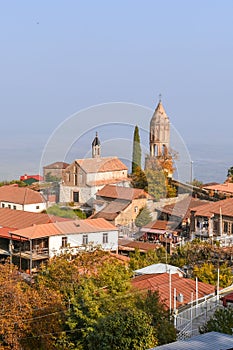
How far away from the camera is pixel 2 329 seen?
27.4 feet

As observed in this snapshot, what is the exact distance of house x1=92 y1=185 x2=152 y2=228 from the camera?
1300 cm

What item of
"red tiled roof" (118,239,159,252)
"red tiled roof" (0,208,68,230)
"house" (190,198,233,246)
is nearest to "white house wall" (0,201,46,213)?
"red tiled roof" (0,208,68,230)

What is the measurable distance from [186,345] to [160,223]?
37.4 ft

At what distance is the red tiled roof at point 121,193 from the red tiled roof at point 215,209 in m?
5.43

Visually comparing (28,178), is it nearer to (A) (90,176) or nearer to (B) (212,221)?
(B) (212,221)

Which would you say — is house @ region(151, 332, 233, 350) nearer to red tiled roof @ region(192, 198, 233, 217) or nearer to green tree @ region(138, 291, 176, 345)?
green tree @ region(138, 291, 176, 345)

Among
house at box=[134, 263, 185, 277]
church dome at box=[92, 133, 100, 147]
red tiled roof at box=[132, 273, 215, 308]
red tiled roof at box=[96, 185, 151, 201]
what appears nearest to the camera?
red tiled roof at box=[132, 273, 215, 308]

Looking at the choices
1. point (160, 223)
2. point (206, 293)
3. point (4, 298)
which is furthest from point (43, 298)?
point (160, 223)

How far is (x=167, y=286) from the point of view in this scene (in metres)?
11.1

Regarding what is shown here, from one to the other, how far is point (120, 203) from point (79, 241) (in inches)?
80.0

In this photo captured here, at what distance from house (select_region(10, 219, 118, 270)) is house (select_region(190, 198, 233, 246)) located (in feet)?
11.8

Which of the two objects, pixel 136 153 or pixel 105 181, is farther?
pixel 105 181

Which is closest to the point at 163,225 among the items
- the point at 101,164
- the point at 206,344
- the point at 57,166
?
the point at 101,164

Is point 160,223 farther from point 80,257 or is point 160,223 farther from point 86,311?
point 86,311
